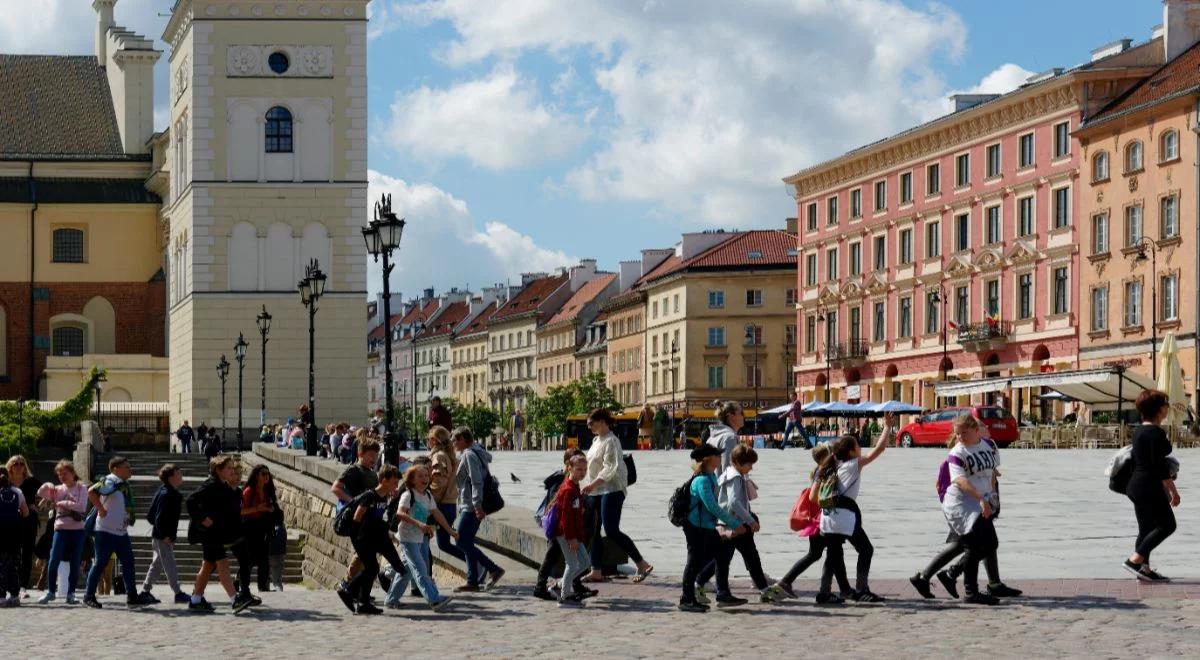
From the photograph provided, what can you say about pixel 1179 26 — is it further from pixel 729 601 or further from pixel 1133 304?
pixel 729 601

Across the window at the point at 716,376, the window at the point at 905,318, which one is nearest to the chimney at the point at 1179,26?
the window at the point at 905,318

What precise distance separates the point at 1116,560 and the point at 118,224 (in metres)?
75.2

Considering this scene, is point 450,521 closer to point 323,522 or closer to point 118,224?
point 323,522

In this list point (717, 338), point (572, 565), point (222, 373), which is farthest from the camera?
point (717, 338)

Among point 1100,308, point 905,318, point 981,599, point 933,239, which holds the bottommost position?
point 981,599

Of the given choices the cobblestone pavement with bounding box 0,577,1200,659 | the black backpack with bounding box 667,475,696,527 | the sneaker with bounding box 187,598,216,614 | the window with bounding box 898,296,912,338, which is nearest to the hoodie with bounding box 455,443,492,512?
the cobblestone pavement with bounding box 0,577,1200,659

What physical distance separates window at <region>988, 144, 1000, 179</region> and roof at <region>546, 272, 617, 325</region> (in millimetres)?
61471

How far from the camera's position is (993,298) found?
81625mm

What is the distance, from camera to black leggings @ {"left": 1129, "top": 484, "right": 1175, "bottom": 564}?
17.2 m

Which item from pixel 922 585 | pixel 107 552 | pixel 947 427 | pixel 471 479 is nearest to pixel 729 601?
pixel 922 585

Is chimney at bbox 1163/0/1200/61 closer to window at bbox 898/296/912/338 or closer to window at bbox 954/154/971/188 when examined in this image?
window at bbox 954/154/971/188

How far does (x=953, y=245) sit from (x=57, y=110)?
126ft

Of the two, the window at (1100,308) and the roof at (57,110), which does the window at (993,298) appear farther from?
the roof at (57,110)

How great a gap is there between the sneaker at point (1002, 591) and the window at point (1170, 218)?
179 ft
